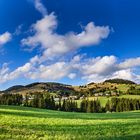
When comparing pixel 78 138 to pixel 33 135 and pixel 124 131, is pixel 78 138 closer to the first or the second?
pixel 33 135

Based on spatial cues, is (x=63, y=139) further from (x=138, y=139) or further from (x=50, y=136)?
(x=138, y=139)

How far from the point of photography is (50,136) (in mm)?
27406

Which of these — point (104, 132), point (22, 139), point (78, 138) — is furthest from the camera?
point (104, 132)

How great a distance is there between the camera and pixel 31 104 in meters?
194

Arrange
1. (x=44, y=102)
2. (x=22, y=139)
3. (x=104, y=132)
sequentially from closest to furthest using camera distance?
1. (x=22, y=139)
2. (x=104, y=132)
3. (x=44, y=102)

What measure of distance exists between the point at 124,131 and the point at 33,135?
11.0 m

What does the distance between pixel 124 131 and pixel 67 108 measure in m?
166

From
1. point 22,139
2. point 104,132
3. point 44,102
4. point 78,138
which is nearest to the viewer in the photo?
point 22,139

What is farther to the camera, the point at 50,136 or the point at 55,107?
the point at 55,107

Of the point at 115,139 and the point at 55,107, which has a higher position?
the point at 55,107

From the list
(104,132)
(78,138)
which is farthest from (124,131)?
(78,138)

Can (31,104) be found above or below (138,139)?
above

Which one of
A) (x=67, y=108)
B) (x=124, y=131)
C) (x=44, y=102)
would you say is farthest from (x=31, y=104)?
(x=124, y=131)

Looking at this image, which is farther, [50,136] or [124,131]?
[124,131]
